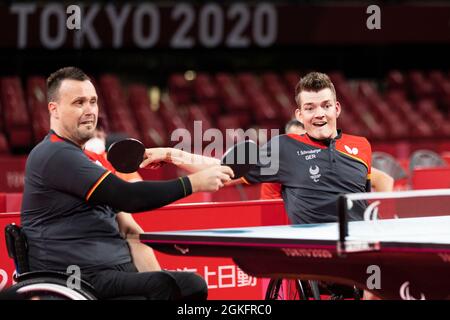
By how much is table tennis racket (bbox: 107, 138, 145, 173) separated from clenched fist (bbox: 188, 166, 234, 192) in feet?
0.89

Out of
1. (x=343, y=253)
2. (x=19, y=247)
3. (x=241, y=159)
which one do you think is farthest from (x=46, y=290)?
(x=343, y=253)

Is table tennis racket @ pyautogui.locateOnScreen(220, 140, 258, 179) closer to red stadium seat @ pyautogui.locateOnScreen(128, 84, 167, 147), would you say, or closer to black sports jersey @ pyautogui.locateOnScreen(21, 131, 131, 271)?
black sports jersey @ pyautogui.locateOnScreen(21, 131, 131, 271)

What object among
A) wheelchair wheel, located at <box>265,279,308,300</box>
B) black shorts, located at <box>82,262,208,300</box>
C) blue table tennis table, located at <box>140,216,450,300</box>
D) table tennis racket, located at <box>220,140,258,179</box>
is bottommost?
wheelchair wheel, located at <box>265,279,308,300</box>

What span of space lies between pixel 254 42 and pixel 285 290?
909 centimetres

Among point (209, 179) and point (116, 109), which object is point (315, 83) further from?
point (116, 109)

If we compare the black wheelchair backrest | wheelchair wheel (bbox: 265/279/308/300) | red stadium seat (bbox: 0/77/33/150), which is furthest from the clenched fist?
red stadium seat (bbox: 0/77/33/150)

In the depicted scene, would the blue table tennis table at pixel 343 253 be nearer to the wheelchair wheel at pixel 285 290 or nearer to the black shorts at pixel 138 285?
the black shorts at pixel 138 285

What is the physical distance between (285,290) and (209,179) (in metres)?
1.26

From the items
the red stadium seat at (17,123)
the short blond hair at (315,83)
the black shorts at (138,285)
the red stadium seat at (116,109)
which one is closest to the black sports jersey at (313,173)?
the short blond hair at (315,83)

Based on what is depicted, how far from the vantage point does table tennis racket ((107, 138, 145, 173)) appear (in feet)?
11.8

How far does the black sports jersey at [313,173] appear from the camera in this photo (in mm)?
4352

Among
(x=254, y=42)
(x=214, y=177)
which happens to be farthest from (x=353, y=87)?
(x=214, y=177)

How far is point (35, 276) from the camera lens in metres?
3.30

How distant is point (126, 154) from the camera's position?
3.63m
